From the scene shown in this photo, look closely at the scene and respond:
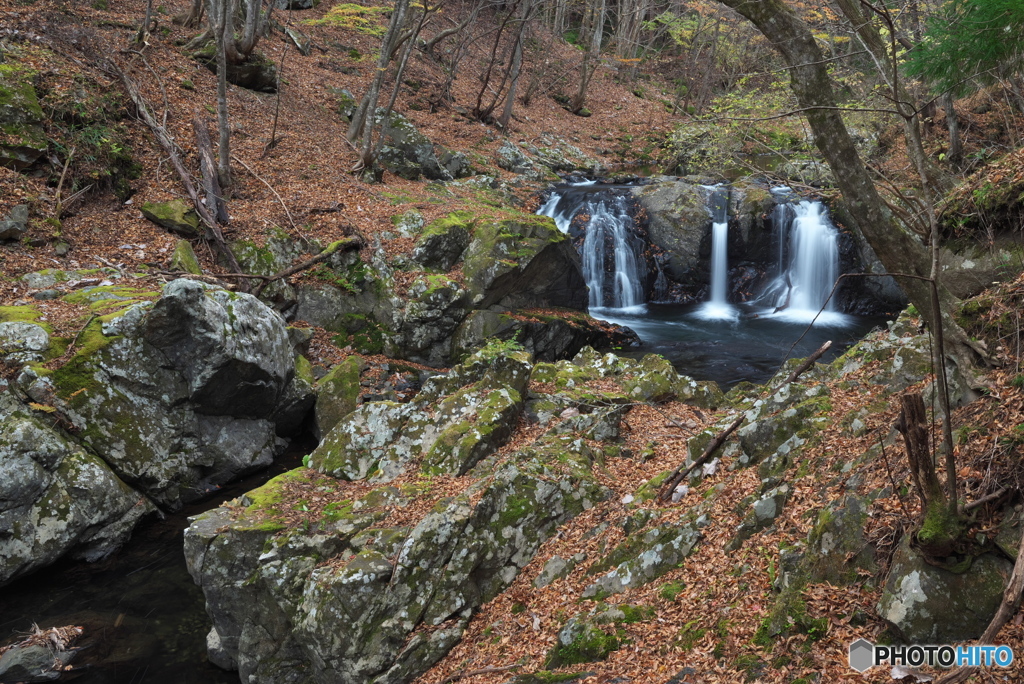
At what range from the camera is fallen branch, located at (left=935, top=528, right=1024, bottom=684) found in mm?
2873

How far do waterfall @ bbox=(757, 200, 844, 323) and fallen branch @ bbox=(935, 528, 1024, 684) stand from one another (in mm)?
14724

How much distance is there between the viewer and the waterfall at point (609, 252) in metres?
17.6

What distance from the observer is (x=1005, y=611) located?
292cm

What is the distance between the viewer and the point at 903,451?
423cm

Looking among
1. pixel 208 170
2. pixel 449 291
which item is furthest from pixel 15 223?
pixel 449 291

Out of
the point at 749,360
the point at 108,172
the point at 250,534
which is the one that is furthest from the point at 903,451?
the point at 108,172

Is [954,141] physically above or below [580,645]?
above

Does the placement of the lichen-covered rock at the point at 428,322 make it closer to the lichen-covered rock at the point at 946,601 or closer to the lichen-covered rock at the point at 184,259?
the lichen-covered rock at the point at 184,259

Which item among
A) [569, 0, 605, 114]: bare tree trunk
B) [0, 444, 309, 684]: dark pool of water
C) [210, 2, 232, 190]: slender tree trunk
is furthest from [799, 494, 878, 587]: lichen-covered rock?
[569, 0, 605, 114]: bare tree trunk

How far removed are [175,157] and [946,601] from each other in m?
14.5

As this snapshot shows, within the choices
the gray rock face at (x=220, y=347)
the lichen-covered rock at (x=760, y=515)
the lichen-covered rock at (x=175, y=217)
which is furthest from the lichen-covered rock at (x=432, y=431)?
the lichen-covered rock at (x=175, y=217)

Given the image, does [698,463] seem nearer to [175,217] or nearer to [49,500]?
[49,500]

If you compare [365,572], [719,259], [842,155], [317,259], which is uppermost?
[842,155]

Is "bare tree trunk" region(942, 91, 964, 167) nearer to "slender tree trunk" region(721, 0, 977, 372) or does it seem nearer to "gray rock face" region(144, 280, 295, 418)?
"slender tree trunk" region(721, 0, 977, 372)
